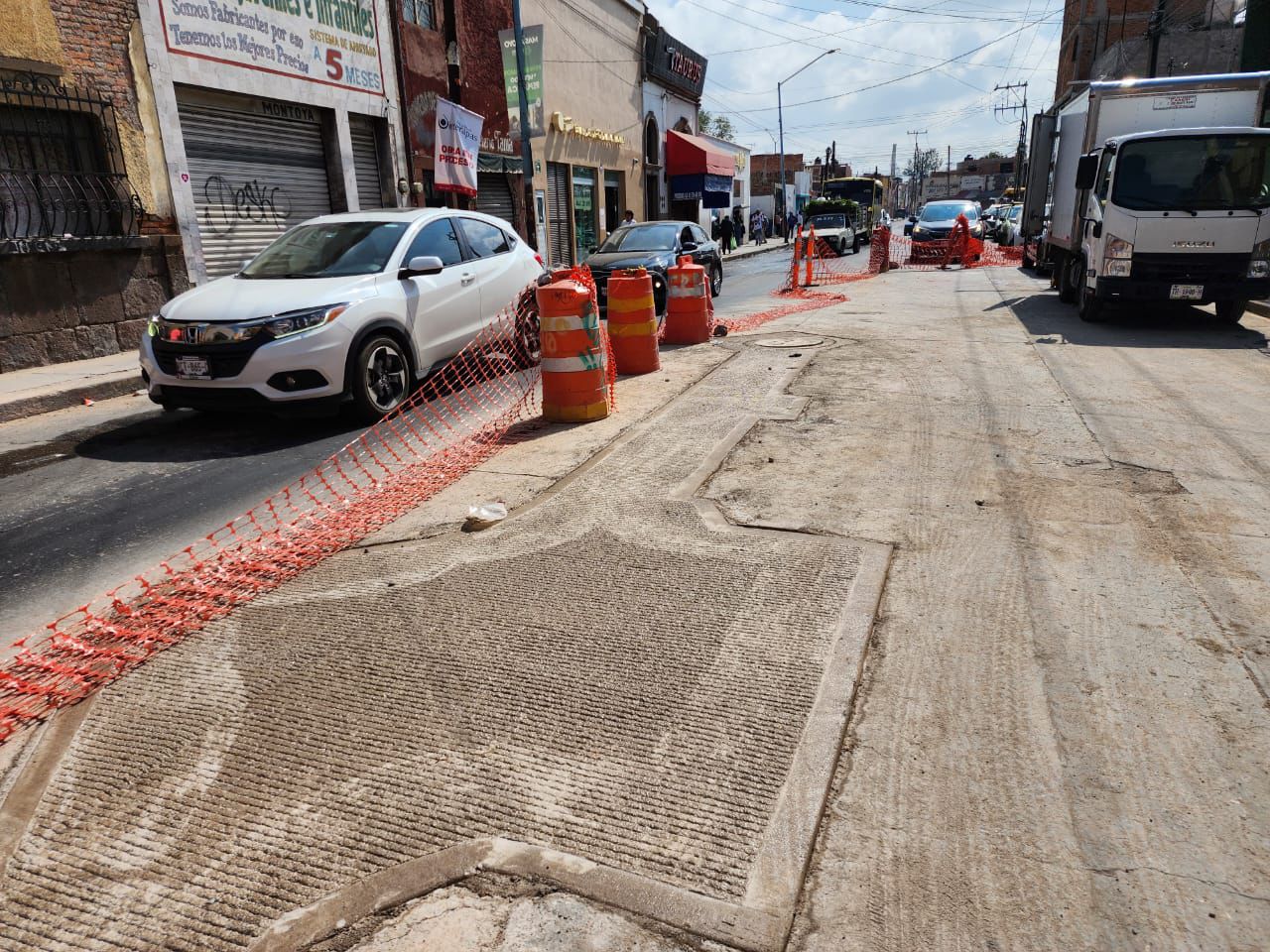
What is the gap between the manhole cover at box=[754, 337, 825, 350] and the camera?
10656 mm

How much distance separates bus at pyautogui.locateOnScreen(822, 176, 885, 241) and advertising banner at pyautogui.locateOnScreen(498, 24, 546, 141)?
22401 mm

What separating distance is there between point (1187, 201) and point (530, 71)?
1558 centimetres

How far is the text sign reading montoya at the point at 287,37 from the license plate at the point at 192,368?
8.48 m

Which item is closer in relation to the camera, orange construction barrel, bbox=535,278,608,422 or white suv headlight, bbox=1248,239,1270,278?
orange construction barrel, bbox=535,278,608,422

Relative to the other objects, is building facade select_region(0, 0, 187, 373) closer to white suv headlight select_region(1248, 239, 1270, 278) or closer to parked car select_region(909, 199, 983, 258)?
white suv headlight select_region(1248, 239, 1270, 278)

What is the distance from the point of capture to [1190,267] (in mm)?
10867

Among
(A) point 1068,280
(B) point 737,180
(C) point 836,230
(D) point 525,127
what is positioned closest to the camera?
(A) point 1068,280

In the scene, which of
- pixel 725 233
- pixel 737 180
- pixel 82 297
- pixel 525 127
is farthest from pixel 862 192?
pixel 82 297

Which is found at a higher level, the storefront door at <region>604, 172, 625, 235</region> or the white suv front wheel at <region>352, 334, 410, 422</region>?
the storefront door at <region>604, 172, 625, 235</region>

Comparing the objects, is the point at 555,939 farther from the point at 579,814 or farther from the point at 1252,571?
the point at 1252,571

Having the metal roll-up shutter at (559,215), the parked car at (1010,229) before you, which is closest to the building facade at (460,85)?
the metal roll-up shutter at (559,215)

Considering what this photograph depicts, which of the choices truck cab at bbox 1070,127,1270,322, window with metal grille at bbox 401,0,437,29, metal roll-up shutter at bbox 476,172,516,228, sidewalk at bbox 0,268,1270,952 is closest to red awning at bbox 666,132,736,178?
metal roll-up shutter at bbox 476,172,516,228

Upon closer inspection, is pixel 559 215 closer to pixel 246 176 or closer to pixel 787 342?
pixel 246 176

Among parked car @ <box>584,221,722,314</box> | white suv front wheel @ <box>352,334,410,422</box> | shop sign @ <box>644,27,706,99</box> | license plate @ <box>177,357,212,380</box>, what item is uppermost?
shop sign @ <box>644,27,706,99</box>
